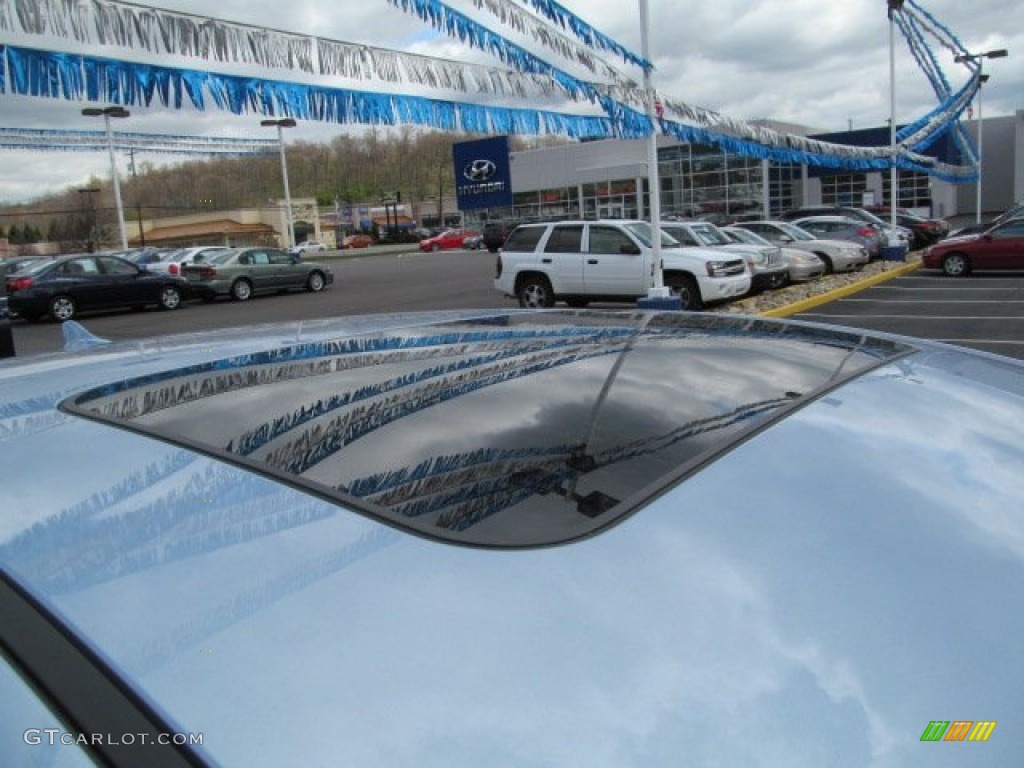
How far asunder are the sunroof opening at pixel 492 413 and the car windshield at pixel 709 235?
56.1ft

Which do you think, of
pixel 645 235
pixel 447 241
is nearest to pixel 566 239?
pixel 645 235

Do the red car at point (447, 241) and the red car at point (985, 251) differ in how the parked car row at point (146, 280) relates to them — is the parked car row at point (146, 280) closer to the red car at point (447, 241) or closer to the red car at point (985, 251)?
the red car at point (985, 251)

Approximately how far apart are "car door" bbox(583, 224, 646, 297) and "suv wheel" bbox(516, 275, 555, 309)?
91cm

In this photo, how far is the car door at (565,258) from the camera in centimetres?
1655

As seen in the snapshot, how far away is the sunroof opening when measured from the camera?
1.21 meters

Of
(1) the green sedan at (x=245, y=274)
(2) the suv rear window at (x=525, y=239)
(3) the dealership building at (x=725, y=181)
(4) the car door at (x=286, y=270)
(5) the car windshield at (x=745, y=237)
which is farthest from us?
(3) the dealership building at (x=725, y=181)

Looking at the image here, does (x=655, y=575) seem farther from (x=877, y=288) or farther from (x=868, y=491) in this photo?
(x=877, y=288)

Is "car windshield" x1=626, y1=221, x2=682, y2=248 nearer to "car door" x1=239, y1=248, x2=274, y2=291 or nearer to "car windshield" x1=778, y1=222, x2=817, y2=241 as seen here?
"car windshield" x1=778, y1=222, x2=817, y2=241

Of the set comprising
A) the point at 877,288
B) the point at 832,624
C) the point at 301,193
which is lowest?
the point at 877,288

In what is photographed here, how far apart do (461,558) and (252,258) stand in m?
25.6

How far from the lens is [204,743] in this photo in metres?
0.80

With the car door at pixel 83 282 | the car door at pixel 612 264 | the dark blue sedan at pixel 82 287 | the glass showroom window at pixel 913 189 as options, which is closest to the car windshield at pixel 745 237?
the car door at pixel 612 264

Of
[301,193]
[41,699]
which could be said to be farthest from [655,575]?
[301,193]

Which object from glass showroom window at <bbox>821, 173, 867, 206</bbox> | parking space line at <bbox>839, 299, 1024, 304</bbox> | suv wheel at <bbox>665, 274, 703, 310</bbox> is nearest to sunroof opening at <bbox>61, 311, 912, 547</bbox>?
suv wheel at <bbox>665, 274, 703, 310</bbox>
